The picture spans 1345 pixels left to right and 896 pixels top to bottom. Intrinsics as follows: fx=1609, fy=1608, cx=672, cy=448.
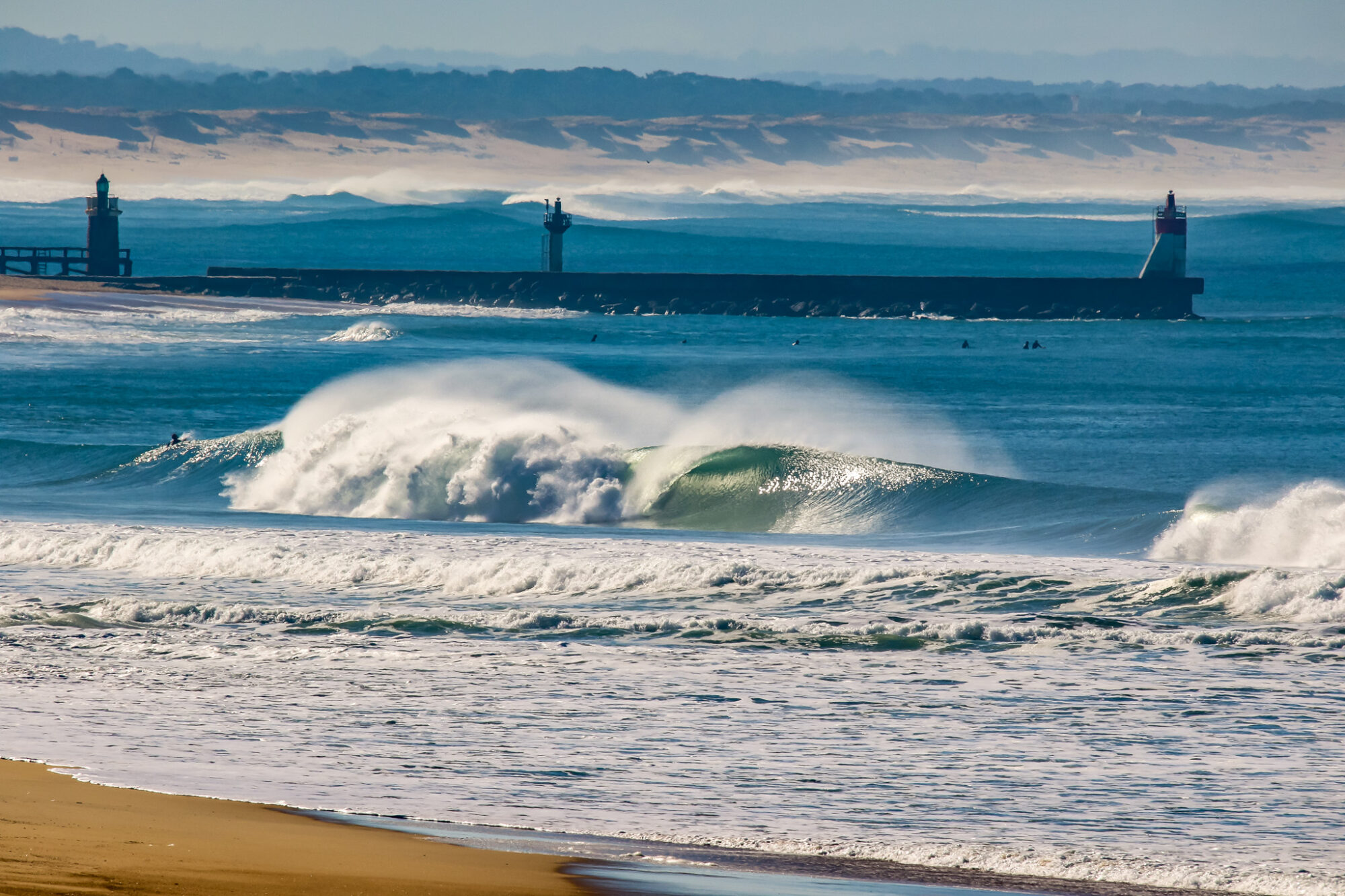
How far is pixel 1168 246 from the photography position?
64125mm

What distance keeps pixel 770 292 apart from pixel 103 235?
28.2 metres

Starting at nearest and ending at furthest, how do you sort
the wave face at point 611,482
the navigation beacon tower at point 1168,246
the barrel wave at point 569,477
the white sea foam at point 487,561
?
the white sea foam at point 487,561, the barrel wave at point 569,477, the wave face at point 611,482, the navigation beacon tower at point 1168,246

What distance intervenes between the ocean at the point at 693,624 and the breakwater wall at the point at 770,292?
119 feet

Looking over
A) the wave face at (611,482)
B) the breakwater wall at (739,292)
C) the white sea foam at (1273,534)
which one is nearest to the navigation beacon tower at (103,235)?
the breakwater wall at (739,292)

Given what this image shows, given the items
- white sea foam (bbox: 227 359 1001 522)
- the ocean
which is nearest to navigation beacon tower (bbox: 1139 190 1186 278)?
the ocean

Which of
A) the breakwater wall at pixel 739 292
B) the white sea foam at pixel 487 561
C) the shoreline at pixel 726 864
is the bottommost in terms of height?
the white sea foam at pixel 487 561

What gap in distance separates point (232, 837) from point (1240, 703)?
16.0ft

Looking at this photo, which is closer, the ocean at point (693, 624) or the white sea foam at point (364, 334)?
the ocean at point (693, 624)

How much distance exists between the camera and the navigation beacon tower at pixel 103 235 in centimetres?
6694

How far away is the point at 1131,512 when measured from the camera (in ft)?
53.2

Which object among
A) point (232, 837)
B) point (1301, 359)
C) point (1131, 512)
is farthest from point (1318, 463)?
point (1301, 359)

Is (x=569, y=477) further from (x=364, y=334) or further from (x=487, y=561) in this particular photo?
(x=364, y=334)

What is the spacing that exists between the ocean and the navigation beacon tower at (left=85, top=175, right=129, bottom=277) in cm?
4001

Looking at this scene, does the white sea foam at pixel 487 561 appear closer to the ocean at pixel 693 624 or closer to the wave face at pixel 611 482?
the ocean at pixel 693 624
